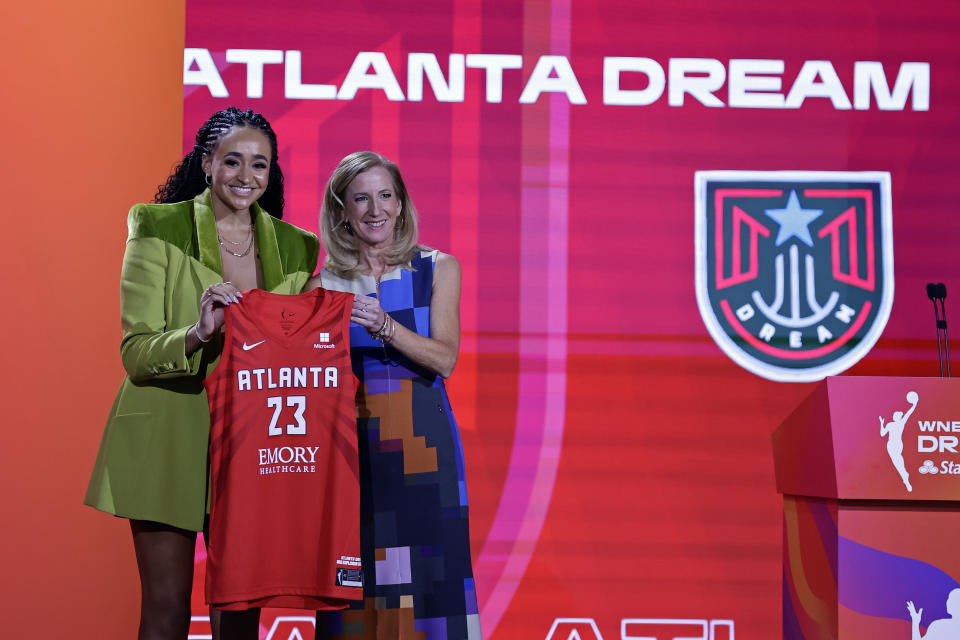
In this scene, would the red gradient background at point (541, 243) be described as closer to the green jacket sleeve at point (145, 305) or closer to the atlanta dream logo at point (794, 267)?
the atlanta dream logo at point (794, 267)

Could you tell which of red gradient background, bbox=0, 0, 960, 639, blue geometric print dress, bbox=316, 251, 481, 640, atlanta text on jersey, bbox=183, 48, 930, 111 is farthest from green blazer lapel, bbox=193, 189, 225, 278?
atlanta text on jersey, bbox=183, 48, 930, 111

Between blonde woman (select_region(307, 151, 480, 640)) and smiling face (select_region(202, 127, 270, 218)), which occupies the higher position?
smiling face (select_region(202, 127, 270, 218))

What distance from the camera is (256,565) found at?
6.67 feet

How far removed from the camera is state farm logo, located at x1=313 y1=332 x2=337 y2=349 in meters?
2.07

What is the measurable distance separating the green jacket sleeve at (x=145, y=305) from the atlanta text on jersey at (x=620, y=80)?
157 cm

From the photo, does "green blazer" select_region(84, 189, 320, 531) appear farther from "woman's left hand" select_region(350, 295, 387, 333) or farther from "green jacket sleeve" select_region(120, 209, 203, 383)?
"woman's left hand" select_region(350, 295, 387, 333)

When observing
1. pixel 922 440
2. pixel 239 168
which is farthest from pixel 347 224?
pixel 922 440

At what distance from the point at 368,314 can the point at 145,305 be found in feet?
1.71

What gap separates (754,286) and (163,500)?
2.33 m

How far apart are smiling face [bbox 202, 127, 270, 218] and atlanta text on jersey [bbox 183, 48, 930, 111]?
1344mm

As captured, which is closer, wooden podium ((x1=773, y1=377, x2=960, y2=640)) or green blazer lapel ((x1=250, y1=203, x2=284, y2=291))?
wooden podium ((x1=773, y1=377, x2=960, y2=640))

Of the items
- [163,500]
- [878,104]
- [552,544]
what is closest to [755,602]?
[552,544]

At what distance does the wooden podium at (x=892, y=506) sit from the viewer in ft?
6.84

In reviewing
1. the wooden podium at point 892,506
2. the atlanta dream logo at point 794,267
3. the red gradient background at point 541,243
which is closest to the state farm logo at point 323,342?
the wooden podium at point 892,506
